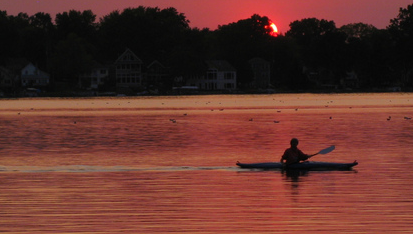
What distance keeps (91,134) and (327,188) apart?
3720cm

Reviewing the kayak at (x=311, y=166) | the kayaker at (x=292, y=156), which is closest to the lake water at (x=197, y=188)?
the kayak at (x=311, y=166)

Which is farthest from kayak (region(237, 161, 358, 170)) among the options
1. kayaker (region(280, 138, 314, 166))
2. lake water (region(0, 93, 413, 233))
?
lake water (region(0, 93, 413, 233))

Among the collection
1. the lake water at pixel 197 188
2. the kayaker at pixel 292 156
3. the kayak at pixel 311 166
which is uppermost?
the kayaker at pixel 292 156

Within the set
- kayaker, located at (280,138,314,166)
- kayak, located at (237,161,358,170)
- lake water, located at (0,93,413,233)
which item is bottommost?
lake water, located at (0,93,413,233)

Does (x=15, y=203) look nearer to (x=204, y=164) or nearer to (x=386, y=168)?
(x=204, y=164)

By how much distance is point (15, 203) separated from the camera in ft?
84.4

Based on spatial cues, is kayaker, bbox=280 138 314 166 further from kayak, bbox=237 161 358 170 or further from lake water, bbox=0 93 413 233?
lake water, bbox=0 93 413 233

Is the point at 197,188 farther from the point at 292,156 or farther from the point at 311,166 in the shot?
the point at 311,166

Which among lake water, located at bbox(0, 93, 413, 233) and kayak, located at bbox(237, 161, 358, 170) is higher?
kayak, located at bbox(237, 161, 358, 170)

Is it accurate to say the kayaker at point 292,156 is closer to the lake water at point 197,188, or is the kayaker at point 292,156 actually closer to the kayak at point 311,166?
the kayak at point 311,166

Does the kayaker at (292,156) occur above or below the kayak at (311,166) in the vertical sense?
above

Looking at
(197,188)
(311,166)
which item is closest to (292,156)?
(311,166)

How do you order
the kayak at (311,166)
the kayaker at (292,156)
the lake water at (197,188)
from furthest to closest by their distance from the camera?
the kayak at (311,166)
the kayaker at (292,156)
the lake water at (197,188)

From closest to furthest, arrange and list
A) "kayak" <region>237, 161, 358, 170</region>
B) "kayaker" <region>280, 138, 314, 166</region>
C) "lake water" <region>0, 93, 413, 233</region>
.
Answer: "lake water" <region>0, 93, 413, 233</region> < "kayaker" <region>280, 138, 314, 166</region> < "kayak" <region>237, 161, 358, 170</region>
